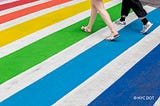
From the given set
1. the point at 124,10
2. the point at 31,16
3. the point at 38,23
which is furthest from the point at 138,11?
the point at 31,16

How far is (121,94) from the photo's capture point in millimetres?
5219

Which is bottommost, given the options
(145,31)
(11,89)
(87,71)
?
(145,31)

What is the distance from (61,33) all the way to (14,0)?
9.76ft

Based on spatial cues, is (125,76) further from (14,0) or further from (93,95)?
(14,0)

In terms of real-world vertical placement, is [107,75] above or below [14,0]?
below

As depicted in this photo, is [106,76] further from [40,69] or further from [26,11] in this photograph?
[26,11]

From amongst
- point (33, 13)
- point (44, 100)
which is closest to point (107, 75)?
point (44, 100)

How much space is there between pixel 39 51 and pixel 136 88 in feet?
7.05

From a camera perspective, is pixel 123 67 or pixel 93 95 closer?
pixel 93 95

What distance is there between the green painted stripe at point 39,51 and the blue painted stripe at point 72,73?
50cm

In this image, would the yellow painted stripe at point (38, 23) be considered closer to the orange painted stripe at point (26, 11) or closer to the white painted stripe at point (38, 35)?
the white painted stripe at point (38, 35)

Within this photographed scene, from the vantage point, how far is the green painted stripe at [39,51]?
19.8 feet

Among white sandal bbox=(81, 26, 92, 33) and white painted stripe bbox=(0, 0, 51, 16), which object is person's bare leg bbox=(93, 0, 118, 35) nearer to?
white sandal bbox=(81, 26, 92, 33)

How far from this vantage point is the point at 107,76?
19.0 feet
